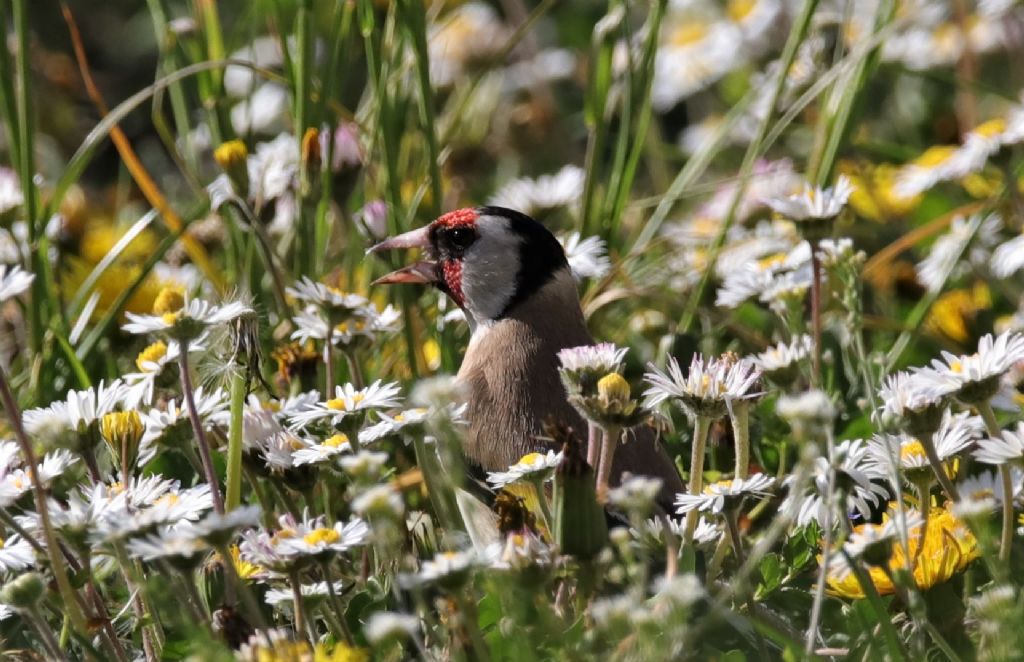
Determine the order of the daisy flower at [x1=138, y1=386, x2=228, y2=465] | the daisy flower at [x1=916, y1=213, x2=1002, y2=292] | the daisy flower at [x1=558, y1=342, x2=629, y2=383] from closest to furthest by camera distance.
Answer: the daisy flower at [x1=558, y1=342, x2=629, y2=383] < the daisy flower at [x1=138, y1=386, x2=228, y2=465] < the daisy flower at [x1=916, y1=213, x2=1002, y2=292]

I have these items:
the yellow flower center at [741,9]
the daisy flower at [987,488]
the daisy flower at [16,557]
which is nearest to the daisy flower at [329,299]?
the daisy flower at [16,557]

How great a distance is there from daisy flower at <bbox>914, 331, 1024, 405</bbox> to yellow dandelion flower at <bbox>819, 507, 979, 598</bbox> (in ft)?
0.48

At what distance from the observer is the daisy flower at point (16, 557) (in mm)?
1560

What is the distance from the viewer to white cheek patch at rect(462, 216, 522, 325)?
8.27ft

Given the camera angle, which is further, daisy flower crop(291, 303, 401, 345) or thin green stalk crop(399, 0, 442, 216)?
thin green stalk crop(399, 0, 442, 216)

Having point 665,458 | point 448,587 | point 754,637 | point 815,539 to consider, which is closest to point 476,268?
point 665,458

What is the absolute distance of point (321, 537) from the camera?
1550 mm

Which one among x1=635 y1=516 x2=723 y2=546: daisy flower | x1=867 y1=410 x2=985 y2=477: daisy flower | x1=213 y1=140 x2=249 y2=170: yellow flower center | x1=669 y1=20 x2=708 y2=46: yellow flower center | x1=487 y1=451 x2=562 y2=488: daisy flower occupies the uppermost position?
x1=213 y1=140 x2=249 y2=170: yellow flower center

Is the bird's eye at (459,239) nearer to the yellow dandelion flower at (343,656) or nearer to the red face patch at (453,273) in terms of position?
the red face patch at (453,273)

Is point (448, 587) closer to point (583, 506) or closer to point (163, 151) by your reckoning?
point (583, 506)

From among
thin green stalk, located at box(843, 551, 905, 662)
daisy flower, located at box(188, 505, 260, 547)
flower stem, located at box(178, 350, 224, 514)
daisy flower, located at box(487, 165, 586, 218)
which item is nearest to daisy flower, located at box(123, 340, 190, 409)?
flower stem, located at box(178, 350, 224, 514)

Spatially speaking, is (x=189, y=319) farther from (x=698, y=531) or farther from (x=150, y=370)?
(x=698, y=531)

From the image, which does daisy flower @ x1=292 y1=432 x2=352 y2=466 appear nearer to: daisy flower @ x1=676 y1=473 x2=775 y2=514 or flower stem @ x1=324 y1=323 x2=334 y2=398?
flower stem @ x1=324 y1=323 x2=334 y2=398

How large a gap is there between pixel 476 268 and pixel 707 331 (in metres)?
0.44
